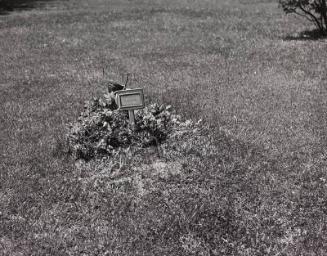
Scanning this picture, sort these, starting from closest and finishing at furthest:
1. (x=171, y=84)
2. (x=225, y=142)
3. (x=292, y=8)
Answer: (x=225, y=142), (x=171, y=84), (x=292, y=8)

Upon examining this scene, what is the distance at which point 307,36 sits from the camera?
1858cm

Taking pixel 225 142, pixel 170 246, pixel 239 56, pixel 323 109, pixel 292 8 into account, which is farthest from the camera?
pixel 292 8

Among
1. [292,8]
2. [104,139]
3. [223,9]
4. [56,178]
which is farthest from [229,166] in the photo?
[223,9]

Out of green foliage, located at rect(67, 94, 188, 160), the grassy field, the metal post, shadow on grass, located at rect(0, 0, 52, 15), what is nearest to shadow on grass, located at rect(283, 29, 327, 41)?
the grassy field

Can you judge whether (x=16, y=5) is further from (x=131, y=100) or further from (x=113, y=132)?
(x=131, y=100)

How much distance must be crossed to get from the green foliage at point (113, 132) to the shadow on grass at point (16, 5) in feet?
75.5

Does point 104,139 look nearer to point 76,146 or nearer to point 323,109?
point 76,146

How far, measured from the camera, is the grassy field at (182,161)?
631 cm

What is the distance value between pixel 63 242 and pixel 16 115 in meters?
5.40

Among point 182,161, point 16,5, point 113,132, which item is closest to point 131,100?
point 113,132

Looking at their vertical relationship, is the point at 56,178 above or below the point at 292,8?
below

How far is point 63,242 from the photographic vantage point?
617cm

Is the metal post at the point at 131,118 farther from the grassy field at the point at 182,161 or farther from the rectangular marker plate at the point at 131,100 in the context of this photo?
the grassy field at the point at 182,161

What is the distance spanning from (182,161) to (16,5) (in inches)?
1136
